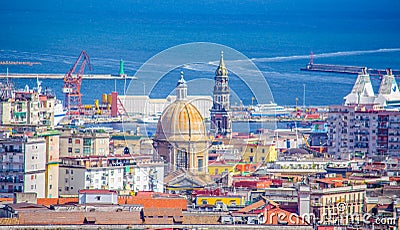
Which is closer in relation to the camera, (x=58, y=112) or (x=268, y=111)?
(x=58, y=112)

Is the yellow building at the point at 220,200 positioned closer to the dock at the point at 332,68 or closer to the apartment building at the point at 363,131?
the apartment building at the point at 363,131

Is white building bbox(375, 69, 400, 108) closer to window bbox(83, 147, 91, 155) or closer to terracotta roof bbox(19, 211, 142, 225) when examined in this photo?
window bbox(83, 147, 91, 155)

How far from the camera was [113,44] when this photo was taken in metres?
123

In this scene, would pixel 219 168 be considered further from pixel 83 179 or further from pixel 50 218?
pixel 50 218

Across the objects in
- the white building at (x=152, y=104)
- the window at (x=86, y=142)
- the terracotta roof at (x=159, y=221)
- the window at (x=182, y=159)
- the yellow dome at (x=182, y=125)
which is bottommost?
the terracotta roof at (x=159, y=221)

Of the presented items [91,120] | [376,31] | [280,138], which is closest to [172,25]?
[376,31]

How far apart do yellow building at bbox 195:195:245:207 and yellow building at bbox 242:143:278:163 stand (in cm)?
1470

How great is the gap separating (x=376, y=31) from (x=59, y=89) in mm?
63259

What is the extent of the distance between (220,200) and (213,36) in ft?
305

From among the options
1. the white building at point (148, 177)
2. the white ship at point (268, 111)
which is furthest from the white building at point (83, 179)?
the white ship at point (268, 111)

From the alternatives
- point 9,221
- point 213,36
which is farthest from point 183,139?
point 213,36

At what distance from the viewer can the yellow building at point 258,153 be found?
53.8 meters

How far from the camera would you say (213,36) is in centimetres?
13050

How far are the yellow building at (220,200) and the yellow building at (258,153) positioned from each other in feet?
48.2
